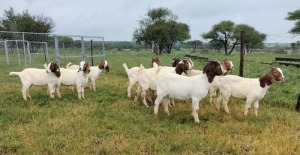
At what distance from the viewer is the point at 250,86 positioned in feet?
27.1

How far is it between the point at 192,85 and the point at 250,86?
156cm

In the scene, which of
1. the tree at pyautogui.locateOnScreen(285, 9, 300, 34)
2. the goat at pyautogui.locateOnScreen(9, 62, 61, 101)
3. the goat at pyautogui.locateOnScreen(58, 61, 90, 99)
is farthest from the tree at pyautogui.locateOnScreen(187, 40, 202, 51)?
the goat at pyautogui.locateOnScreen(9, 62, 61, 101)

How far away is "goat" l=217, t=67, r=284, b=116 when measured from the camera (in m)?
8.09

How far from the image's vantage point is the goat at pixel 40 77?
402 inches

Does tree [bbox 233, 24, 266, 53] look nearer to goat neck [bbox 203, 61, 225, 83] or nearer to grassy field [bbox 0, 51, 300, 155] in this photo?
grassy field [bbox 0, 51, 300, 155]

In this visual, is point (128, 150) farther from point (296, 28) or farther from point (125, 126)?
point (296, 28)

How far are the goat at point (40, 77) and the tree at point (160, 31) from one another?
46.1 metres

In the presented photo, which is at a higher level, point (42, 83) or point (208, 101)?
point (42, 83)

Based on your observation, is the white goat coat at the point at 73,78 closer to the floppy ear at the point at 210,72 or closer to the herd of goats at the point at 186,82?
the herd of goats at the point at 186,82

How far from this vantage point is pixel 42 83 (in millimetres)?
10375

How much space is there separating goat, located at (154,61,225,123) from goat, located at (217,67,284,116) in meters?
0.94

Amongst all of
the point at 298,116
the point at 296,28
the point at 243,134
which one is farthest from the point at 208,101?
the point at 296,28

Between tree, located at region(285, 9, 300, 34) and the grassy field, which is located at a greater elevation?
tree, located at region(285, 9, 300, 34)

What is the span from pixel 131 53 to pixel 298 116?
35129 mm
